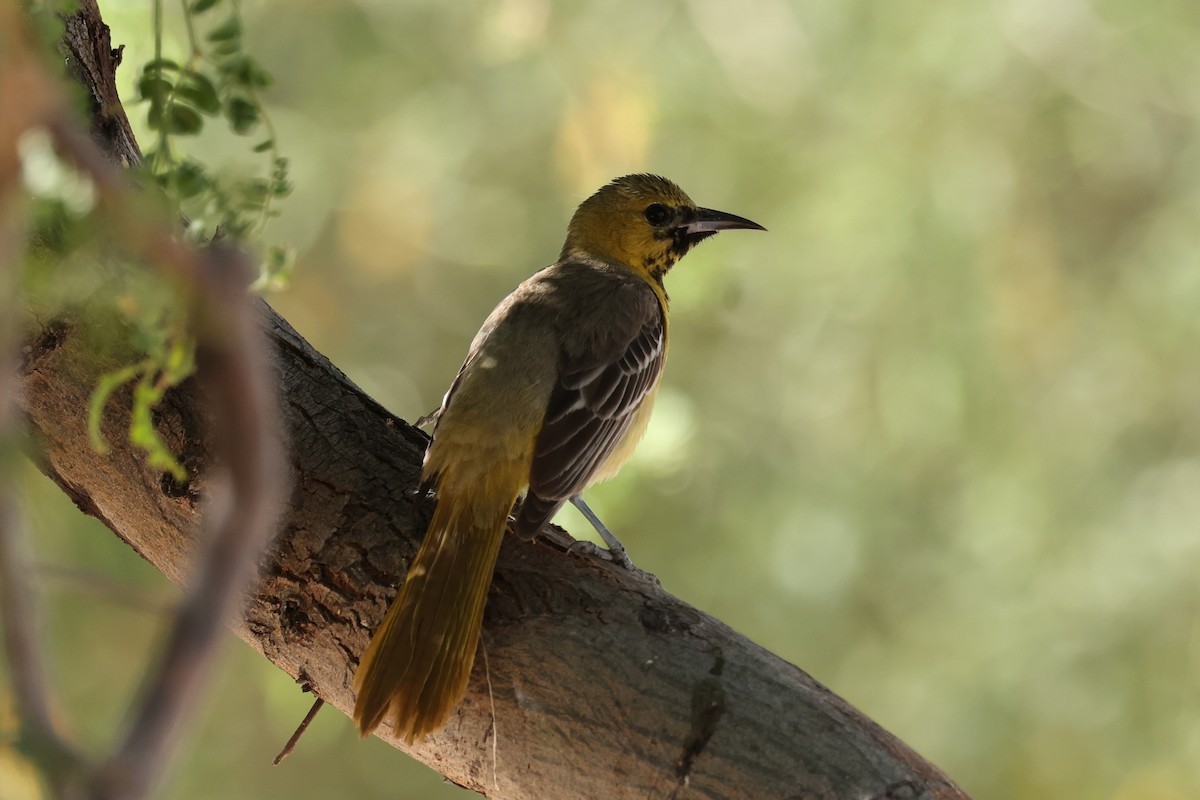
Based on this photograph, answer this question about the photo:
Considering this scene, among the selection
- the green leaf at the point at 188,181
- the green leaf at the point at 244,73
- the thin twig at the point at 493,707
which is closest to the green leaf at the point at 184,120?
the green leaf at the point at 244,73

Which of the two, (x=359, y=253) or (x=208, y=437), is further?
(x=359, y=253)

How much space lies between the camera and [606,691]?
2639 millimetres

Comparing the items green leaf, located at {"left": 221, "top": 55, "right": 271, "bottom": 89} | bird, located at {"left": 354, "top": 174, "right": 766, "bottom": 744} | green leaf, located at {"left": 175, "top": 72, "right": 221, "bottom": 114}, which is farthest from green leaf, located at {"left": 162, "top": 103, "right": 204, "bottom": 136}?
bird, located at {"left": 354, "top": 174, "right": 766, "bottom": 744}

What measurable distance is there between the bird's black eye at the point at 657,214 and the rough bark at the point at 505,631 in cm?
213

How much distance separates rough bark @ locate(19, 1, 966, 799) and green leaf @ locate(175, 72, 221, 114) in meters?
0.57

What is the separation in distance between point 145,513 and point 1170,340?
16.6 feet

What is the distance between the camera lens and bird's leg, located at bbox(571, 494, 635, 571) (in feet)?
10.1

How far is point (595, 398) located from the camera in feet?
12.2

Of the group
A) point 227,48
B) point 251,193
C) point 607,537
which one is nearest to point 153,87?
point 227,48

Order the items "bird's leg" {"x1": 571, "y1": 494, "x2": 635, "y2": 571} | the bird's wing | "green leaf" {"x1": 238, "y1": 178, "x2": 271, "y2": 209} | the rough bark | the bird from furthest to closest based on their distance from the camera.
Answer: the bird's wing < "bird's leg" {"x1": 571, "y1": 494, "x2": 635, "y2": 571} < the bird < the rough bark < "green leaf" {"x1": 238, "y1": 178, "x2": 271, "y2": 209}

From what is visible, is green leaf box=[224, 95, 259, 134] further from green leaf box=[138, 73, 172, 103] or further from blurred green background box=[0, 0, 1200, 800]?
blurred green background box=[0, 0, 1200, 800]

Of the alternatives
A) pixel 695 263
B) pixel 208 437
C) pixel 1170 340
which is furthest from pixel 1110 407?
pixel 208 437

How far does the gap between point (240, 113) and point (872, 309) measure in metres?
4.33

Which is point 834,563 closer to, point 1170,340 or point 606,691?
point 1170,340
